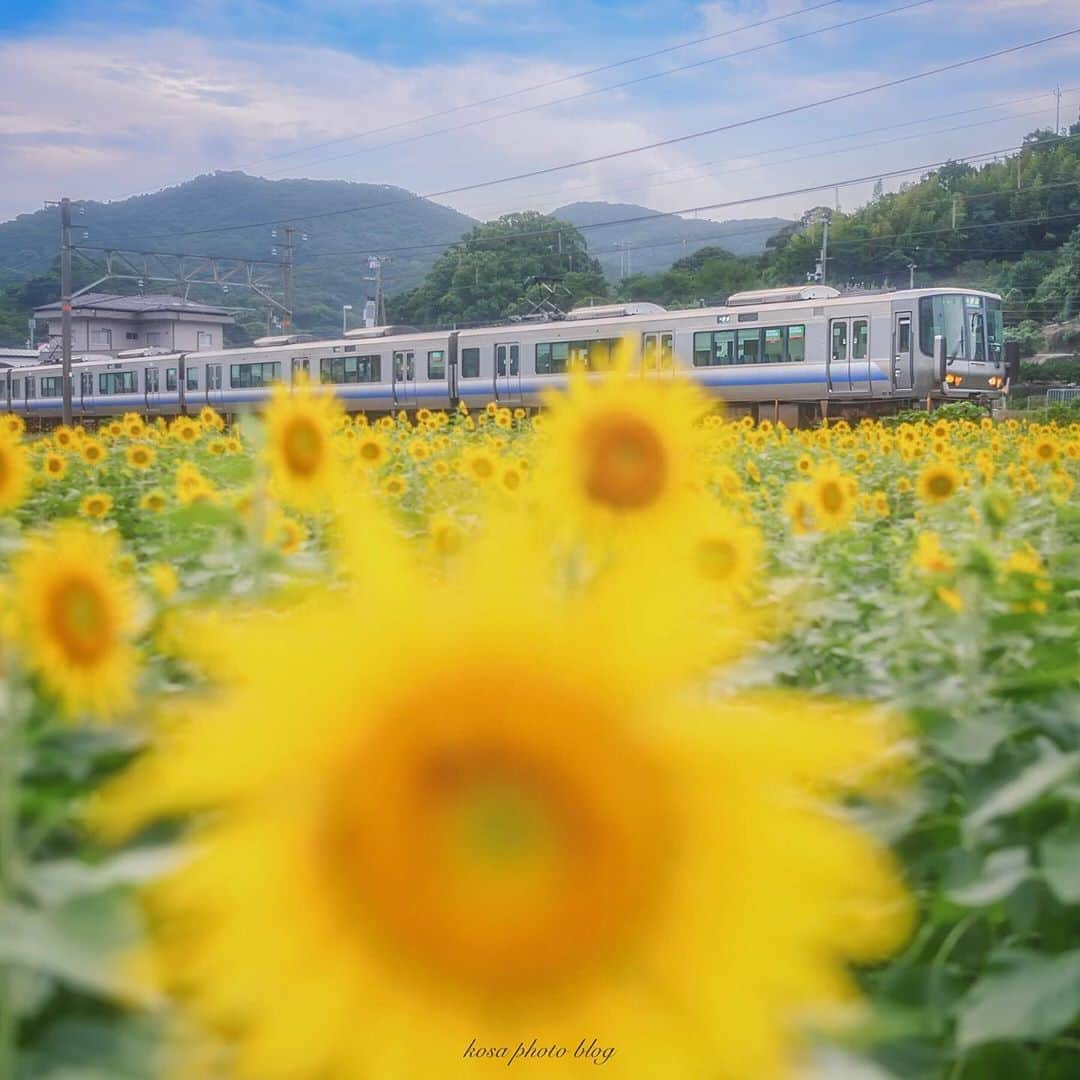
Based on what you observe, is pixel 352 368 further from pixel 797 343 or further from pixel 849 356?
pixel 849 356

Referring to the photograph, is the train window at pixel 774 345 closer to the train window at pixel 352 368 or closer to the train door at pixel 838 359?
the train door at pixel 838 359

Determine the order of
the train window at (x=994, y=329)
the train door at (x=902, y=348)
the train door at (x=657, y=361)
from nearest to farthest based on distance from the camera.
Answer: the train door at (x=657, y=361)
the train door at (x=902, y=348)
the train window at (x=994, y=329)

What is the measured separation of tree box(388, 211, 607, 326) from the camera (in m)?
57.0

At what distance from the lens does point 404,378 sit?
A: 1072 inches

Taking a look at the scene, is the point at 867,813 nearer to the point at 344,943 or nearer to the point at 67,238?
the point at 344,943

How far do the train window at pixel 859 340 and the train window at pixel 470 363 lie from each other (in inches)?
312

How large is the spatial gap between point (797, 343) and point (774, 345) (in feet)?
1.42

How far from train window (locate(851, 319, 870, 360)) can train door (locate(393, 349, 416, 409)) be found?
9764 mm

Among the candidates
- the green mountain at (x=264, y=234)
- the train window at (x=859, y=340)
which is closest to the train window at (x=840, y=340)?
the train window at (x=859, y=340)

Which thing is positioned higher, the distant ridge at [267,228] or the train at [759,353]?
the distant ridge at [267,228]

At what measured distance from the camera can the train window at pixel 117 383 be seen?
33531mm

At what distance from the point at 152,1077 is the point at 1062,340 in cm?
5130

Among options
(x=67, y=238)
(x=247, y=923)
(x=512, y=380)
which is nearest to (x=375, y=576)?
(x=247, y=923)

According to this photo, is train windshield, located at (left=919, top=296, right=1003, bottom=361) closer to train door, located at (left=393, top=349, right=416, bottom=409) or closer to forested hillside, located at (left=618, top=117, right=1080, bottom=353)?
train door, located at (left=393, top=349, right=416, bottom=409)
